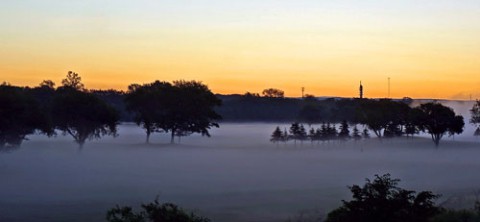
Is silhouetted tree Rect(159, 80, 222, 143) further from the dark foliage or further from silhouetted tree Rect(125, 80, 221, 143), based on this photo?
the dark foliage

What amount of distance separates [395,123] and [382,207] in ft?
297

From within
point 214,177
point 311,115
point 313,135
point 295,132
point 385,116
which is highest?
point 311,115

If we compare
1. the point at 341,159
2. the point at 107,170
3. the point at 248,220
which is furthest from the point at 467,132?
the point at 248,220

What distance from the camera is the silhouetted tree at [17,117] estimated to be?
5788cm

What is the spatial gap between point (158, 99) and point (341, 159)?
82.4ft

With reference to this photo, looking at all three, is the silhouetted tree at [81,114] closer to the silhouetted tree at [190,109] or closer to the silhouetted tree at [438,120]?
the silhouetted tree at [190,109]

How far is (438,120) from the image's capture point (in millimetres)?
97188

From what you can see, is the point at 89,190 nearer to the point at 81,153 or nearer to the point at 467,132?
the point at 81,153

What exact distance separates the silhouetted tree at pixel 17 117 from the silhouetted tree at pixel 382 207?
43.3m

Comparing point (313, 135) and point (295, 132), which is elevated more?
point (295, 132)

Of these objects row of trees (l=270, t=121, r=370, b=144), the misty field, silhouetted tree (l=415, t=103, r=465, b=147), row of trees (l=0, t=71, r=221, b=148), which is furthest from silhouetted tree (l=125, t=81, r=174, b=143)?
silhouetted tree (l=415, t=103, r=465, b=147)

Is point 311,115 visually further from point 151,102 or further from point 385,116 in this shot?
point 151,102

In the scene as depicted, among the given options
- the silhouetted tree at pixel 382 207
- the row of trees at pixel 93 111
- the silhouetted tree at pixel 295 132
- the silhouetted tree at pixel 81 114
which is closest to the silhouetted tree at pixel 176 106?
the row of trees at pixel 93 111

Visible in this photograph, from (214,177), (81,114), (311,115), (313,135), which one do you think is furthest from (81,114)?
(311,115)
